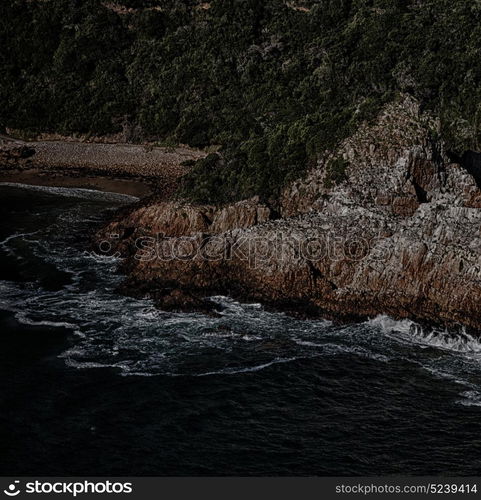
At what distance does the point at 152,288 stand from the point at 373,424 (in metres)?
18.2

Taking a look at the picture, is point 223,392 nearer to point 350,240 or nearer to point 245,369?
point 245,369

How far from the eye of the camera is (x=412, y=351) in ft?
113

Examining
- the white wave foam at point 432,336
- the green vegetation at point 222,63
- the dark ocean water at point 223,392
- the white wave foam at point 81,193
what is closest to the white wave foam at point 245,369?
the dark ocean water at point 223,392

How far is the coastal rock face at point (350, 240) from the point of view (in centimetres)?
3888

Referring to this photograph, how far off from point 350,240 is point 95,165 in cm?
4704

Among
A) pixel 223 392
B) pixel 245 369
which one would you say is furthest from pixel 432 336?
pixel 223 392

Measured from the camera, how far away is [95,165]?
82.1m

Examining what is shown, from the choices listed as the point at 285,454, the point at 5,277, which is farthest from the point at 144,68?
the point at 285,454

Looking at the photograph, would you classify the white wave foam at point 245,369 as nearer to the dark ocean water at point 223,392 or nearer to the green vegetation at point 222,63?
the dark ocean water at point 223,392

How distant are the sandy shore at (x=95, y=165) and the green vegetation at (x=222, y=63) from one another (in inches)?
183

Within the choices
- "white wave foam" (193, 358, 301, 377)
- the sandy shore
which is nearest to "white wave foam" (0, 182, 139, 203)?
the sandy shore

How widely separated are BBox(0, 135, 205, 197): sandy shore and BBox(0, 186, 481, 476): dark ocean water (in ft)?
109

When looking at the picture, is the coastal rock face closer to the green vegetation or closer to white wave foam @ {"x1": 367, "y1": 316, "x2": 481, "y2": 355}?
white wave foam @ {"x1": 367, "y1": 316, "x2": 481, "y2": 355}

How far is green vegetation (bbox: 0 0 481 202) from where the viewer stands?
273ft
